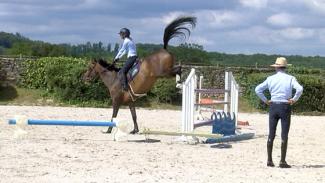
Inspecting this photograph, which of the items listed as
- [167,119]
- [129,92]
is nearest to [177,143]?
[129,92]

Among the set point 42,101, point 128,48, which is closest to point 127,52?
point 128,48

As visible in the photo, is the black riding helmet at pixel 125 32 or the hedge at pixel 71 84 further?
the hedge at pixel 71 84

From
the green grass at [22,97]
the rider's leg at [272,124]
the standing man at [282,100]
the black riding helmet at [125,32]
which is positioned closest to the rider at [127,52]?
the black riding helmet at [125,32]

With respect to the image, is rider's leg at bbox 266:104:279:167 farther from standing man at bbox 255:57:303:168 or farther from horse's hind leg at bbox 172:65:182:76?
horse's hind leg at bbox 172:65:182:76

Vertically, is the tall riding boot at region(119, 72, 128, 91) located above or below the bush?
above

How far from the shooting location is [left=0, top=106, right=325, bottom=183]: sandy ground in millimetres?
8550

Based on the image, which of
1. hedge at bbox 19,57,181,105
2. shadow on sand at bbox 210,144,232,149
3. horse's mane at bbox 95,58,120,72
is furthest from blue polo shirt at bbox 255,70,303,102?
hedge at bbox 19,57,181,105

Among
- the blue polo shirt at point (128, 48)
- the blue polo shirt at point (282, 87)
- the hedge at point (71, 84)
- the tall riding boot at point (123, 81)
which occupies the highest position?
the blue polo shirt at point (128, 48)

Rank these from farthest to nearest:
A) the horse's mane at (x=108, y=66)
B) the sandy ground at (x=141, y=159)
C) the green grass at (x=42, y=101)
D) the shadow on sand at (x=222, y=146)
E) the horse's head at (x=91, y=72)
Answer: the green grass at (x=42, y=101) → the horse's head at (x=91, y=72) → the horse's mane at (x=108, y=66) → the shadow on sand at (x=222, y=146) → the sandy ground at (x=141, y=159)

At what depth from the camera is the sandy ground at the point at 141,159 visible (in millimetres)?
8550

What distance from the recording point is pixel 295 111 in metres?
25.5

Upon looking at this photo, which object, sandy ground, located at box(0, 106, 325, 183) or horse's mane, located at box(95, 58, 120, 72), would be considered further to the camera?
horse's mane, located at box(95, 58, 120, 72)

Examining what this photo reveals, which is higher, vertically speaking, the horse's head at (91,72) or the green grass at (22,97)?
the horse's head at (91,72)

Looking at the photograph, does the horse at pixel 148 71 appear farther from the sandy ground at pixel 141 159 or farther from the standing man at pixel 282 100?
the standing man at pixel 282 100
